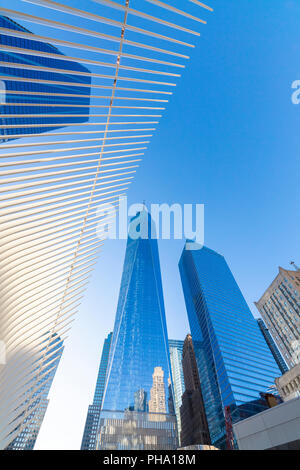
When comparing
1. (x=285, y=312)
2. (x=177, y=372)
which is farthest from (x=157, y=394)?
(x=177, y=372)

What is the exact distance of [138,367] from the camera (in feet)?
355

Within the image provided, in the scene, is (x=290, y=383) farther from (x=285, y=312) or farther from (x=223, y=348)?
(x=223, y=348)

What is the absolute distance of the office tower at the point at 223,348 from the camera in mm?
83125

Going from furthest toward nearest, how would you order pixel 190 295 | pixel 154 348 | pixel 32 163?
pixel 190 295 < pixel 154 348 < pixel 32 163

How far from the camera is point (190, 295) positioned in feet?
440

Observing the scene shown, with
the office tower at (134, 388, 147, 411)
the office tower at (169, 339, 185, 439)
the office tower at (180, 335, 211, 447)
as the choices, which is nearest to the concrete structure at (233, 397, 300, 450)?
the office tower at (134, 388, 147, 411)

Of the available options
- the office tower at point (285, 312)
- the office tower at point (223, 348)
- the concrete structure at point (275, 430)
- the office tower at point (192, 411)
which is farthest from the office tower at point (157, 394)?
the concrete structure at point (275, 430)

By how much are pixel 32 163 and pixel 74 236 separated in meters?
5.73

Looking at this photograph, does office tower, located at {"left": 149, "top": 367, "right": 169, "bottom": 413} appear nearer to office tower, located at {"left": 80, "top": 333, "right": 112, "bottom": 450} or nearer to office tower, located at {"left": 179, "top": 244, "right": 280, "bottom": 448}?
office tower, located at {"left": 179, "top": 244, "right": 280, "bottom": 448}

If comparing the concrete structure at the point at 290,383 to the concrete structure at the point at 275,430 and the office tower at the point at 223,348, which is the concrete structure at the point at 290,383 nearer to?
the office tower at the point at 223,348

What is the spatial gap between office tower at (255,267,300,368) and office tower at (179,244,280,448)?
30.6m

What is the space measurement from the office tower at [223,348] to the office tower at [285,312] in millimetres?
30613
